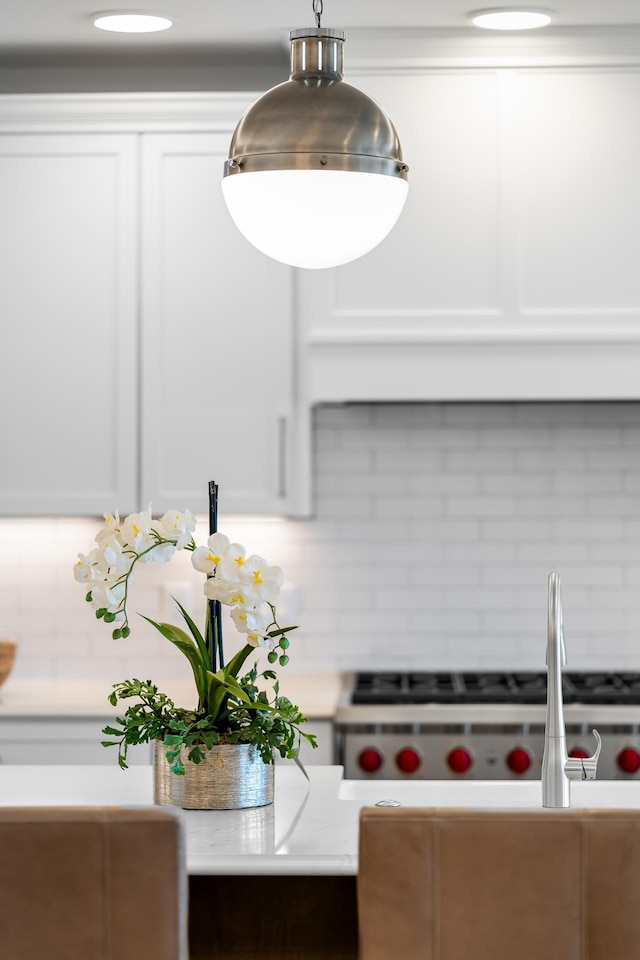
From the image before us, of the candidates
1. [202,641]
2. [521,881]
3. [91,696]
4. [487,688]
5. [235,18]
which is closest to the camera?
[521,881]

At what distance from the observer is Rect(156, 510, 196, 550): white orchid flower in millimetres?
1914

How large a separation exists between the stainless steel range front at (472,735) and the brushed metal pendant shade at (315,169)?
1.57m

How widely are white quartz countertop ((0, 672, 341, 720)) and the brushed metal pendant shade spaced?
156 cm

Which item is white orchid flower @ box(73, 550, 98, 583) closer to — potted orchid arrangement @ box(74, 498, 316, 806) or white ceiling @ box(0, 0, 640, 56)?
potted orchid arrangement @ box(74, 498, 316, 806)

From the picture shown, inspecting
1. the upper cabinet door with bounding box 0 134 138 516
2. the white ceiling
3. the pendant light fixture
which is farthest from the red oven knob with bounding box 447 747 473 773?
the white ceiling

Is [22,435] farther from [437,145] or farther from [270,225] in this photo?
[270,225]

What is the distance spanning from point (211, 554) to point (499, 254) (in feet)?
5.59

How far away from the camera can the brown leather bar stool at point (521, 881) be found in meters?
1.34

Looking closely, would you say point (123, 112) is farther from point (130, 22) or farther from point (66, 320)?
point (66, 320)

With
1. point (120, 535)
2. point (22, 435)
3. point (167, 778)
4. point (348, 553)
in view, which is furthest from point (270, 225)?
point (348, 553)

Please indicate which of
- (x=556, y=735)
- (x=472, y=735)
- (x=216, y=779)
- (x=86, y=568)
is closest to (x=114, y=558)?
(x=86, y=568)

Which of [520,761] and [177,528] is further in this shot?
[520,761]

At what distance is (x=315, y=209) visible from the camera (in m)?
1.74

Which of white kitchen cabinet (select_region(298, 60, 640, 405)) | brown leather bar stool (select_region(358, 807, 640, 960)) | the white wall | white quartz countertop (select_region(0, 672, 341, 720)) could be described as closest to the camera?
brown leather bar stool (select_region(358, 807, 640, 960))
